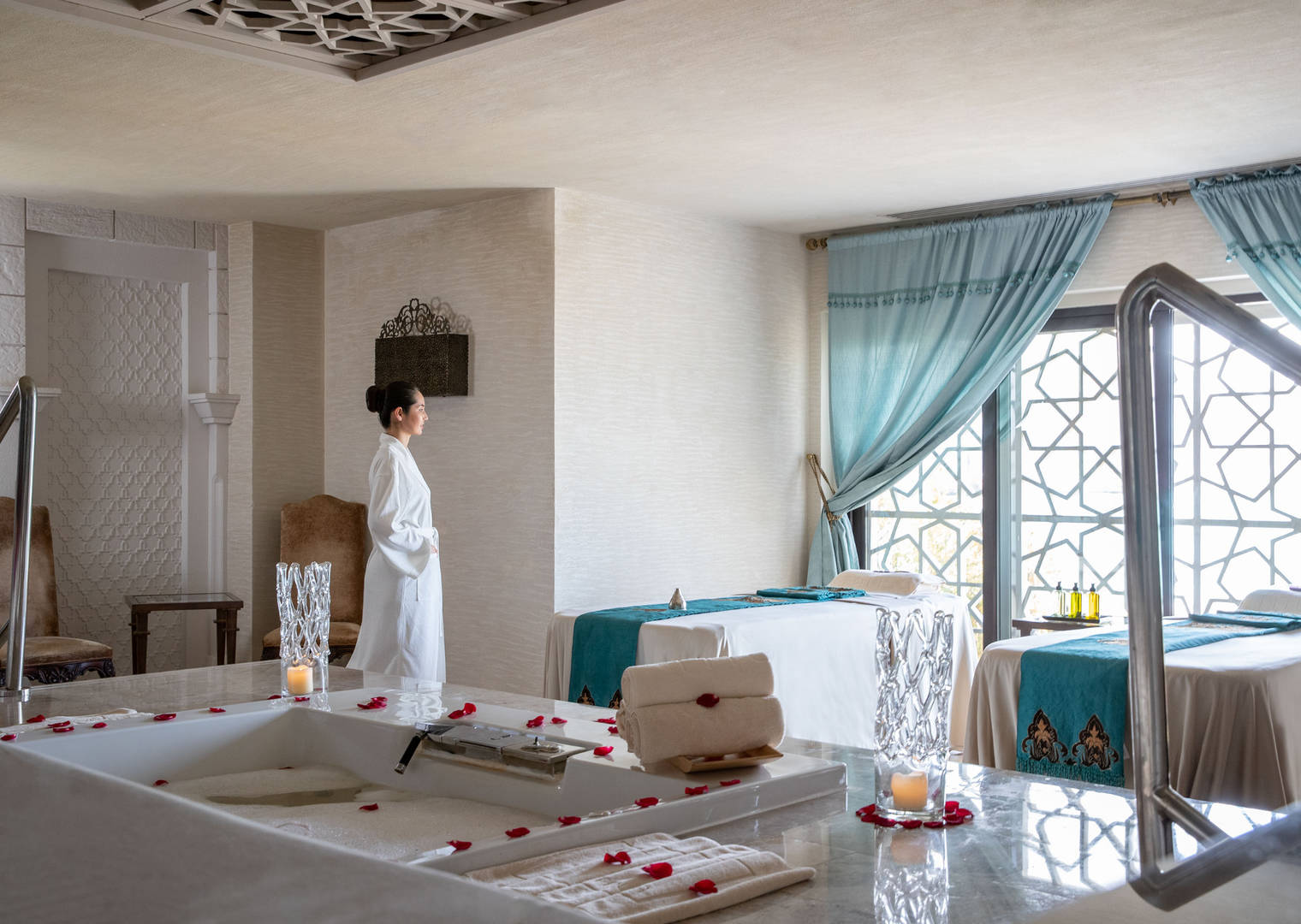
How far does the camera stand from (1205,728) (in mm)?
3150

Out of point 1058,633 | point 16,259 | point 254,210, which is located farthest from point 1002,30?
point 16,259

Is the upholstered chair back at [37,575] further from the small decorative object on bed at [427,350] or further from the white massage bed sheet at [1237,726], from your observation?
the white massage bed sheet at [1237,726]

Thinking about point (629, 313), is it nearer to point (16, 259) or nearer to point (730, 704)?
point (16, 259)

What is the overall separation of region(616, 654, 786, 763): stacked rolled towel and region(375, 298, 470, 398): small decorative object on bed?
4.17m

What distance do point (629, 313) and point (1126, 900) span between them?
4918 mm

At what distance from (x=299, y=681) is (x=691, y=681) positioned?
0.95m

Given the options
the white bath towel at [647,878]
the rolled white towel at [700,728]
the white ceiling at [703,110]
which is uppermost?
the white ceiling at [703,110]

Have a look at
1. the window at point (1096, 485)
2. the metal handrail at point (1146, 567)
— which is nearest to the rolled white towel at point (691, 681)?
the metal handrail at point (1146, 567)

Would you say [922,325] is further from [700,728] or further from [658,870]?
[658,870]

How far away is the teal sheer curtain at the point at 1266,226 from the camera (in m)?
4.88

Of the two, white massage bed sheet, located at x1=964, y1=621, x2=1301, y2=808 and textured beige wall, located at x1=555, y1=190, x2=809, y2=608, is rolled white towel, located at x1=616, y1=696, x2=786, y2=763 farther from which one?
textured beige wall, located at x1=555, y1=190, x2=809, y2=608

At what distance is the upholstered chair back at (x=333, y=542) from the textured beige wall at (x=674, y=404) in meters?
1.28

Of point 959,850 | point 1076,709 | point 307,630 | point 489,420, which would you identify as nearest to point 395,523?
point 489,420

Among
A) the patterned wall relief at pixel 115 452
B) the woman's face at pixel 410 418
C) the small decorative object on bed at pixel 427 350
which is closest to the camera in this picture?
the woman's face at pixel 410 418
